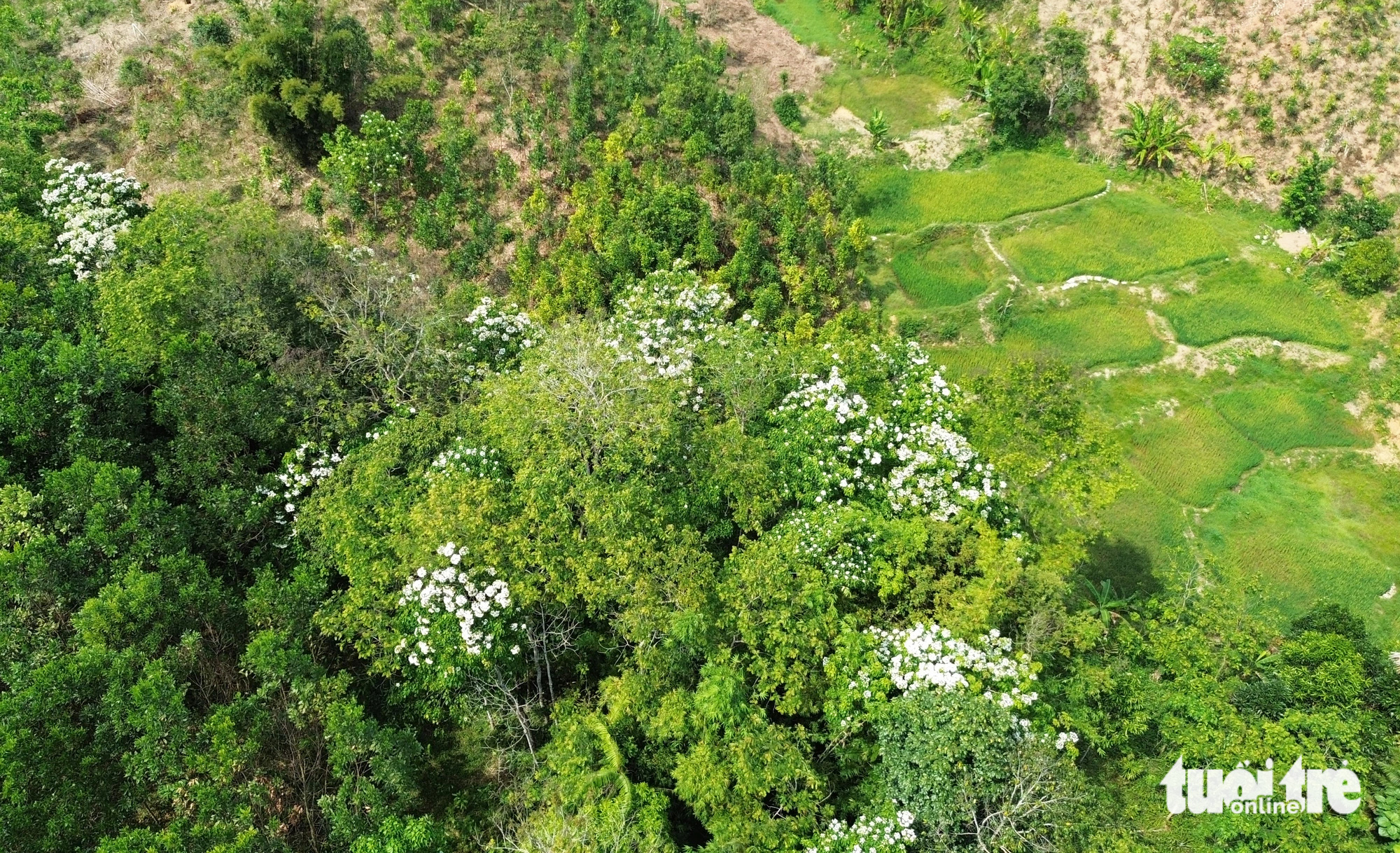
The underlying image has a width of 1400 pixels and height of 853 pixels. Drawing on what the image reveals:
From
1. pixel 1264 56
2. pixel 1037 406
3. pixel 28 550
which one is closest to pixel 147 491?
pixel 28 550

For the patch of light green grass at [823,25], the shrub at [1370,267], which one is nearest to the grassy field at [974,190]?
the patch of light green grass at [823,25]

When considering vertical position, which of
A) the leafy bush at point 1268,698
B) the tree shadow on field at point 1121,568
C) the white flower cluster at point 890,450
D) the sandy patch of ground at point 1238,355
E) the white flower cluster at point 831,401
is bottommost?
the tree shadow on field at point 1121,568

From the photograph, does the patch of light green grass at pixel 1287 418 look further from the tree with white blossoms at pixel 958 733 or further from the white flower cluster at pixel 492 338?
the white flower cluster at pixel 492 338

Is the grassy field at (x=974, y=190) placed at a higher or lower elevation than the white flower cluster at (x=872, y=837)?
higher

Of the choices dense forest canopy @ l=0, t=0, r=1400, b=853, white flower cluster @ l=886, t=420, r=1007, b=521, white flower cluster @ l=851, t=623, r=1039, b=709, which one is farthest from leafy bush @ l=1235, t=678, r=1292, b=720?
white flower cluster @ l=886, t=420, r=1007, b=521

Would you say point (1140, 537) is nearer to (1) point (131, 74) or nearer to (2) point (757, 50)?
(2) point (757, 50)

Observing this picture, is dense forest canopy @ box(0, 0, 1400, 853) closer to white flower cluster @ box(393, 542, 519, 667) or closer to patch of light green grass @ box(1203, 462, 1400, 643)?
white flower cluster @ box(393, 542, 519, 667)
